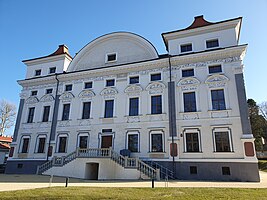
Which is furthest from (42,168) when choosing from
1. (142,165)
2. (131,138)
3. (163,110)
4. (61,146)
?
(163,110)

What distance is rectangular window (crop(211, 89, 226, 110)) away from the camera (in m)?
18.6

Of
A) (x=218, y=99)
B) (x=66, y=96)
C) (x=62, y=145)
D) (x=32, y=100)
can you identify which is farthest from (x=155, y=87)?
(x=32, y=100)

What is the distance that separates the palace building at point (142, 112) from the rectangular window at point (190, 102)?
100mm

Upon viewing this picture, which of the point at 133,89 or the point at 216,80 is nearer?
the point at 216,80

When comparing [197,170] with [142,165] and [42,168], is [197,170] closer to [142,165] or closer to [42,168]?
[142,165]

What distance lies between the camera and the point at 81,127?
2255 cm

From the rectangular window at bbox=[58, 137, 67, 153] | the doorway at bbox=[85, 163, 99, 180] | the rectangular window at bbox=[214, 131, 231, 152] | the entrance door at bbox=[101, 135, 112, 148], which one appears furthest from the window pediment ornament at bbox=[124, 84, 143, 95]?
the rectangular window at bbox=[58, 137, 67, 153]

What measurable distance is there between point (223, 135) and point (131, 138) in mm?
8592

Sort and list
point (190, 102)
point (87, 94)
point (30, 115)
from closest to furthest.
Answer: point (190, 102) → point (87, 94) → point (30, 115)

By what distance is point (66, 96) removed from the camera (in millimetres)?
24578

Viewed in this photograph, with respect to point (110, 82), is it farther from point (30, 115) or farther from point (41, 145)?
point (30, 115)

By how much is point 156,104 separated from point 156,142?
151 inches

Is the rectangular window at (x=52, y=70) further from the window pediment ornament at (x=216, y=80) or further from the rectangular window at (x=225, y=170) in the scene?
the rectangular window at (x=225, y=170)

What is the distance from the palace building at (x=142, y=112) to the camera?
17516 millimetres
